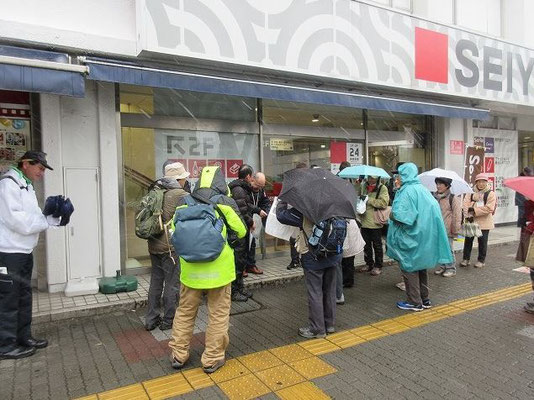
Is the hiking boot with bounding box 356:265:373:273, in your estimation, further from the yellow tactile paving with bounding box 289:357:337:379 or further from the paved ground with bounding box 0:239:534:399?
the yellow tactile paving with bounding box 289:357:337:379

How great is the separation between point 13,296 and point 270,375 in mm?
2501

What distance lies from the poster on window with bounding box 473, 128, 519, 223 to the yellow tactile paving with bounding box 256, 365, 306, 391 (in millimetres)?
10289

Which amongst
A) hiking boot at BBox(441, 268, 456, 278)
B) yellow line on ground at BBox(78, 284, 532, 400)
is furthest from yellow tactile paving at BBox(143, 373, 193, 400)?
hiking boot at BBox(441, 268, 456, 278)

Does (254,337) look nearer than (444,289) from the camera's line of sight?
Yes

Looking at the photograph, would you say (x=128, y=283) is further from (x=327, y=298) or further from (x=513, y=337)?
(x=513, y=337)

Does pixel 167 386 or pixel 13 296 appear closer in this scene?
pixel 167 386

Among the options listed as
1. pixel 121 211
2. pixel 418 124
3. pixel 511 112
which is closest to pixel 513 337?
pixel 121 211

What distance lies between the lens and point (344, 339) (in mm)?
4348

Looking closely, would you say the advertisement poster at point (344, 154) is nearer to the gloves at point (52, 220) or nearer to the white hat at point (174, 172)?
the white hat at point (174, 172)

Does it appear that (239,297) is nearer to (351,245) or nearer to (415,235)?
(351,245)

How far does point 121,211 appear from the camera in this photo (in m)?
6.57

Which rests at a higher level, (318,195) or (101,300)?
(318,195)

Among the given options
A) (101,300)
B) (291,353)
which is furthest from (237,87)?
(291,353)

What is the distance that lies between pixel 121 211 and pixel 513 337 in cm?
555
